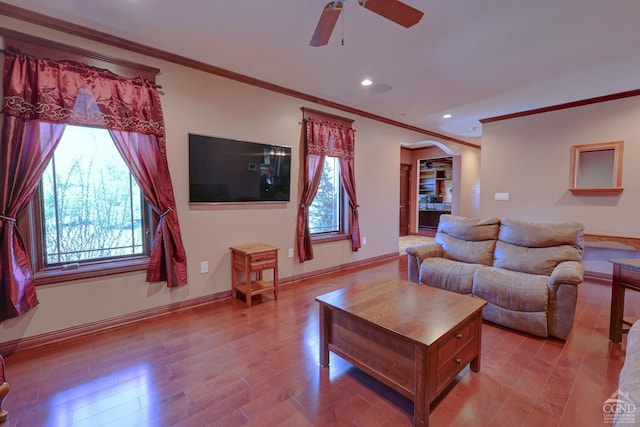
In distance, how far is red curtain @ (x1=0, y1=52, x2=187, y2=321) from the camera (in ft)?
7.12

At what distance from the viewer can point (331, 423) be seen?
159 cm

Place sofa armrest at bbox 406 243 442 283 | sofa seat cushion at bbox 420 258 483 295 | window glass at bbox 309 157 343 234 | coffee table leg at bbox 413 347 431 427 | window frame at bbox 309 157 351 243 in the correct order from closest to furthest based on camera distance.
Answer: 1. coffee table leg at bbox 413 347 431 427
2. sofa seat cushion at bbox 420 258 483 295
3. sofa armrest at bbox 406 243 442 283
4. window glass at bbox 309 157 343 234
5. window frame at bbox 309 157 351 243

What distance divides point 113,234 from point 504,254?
390cm

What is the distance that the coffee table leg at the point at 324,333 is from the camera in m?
2.07

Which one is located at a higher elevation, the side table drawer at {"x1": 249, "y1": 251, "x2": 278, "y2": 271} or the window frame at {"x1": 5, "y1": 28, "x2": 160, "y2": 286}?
the window frame at {"x1": 5, "y1": 28, "x2": 160, "y2": 286}

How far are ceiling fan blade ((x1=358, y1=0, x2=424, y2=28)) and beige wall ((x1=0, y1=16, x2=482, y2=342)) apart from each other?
6.75ft

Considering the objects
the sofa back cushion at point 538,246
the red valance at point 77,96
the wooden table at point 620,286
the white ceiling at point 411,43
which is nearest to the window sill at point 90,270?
the red valance at point 77,96

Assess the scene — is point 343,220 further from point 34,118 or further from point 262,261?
point 34,118

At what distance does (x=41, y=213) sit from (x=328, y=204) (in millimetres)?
3325

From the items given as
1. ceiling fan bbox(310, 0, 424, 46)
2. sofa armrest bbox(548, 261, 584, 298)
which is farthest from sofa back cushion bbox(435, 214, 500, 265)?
ceiling fan bbox(310, 0, 424, 46)

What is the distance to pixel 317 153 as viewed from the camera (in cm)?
414

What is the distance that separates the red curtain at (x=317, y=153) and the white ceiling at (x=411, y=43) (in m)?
0.48

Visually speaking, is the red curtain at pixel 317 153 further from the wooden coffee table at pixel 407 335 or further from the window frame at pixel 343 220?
the wooden coffee table at pixel 407 335

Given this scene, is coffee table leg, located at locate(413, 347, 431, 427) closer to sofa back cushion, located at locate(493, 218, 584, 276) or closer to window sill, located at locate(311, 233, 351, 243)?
sofa back cushion, located at locate(493, 218, 584, 276)
